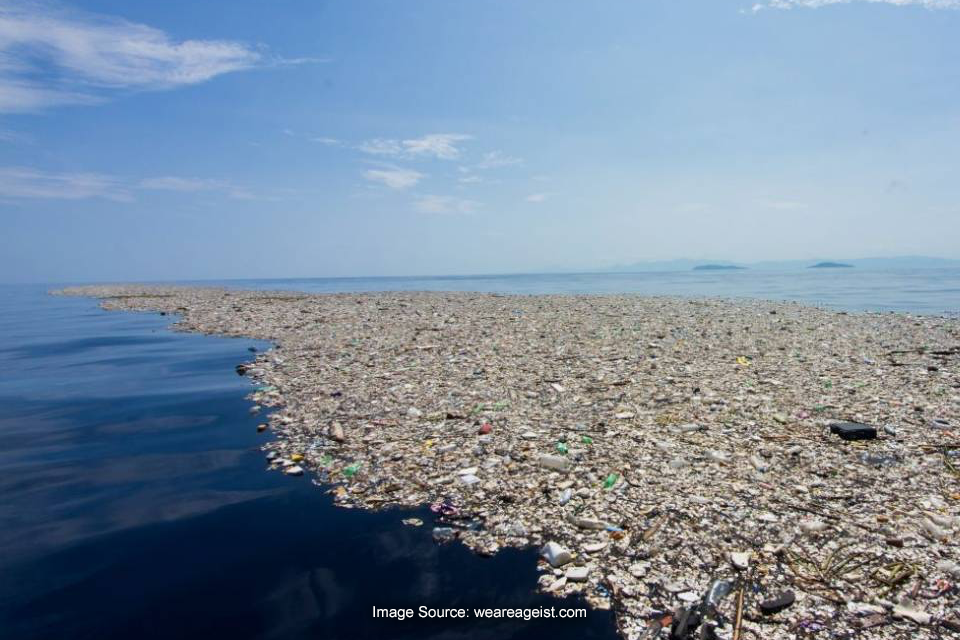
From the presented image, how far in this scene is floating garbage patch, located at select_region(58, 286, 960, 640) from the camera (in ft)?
14.1

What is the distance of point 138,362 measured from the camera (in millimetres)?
15914

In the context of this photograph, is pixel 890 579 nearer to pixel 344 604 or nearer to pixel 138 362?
pixel 344 604

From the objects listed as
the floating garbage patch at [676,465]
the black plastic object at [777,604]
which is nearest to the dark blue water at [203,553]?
the floating garbage patch at [676,465]

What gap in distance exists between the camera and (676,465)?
6.56 meters

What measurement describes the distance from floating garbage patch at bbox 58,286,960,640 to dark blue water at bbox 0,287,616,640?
468mm

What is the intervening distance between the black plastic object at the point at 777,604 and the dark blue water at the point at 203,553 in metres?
1.23

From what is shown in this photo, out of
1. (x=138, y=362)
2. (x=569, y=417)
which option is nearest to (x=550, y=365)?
(x=569, y=417)

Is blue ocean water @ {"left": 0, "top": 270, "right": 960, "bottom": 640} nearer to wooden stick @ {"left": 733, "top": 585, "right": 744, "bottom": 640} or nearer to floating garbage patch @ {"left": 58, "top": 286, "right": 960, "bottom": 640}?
floating garbage patch @ {"left": 58, "top": 286, "right": 960, "bottom": 640}

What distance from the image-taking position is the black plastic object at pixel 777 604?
4043 mm

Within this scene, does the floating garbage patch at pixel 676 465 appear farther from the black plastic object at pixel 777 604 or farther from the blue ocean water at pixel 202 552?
the blue ocean water at pixel 202 552

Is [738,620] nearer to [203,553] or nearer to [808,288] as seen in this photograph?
[203,553]

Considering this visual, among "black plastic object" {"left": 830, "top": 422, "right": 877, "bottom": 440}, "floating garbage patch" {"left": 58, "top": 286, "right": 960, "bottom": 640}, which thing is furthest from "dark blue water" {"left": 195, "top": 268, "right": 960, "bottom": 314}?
"black plastic object" {"left": 830, "top": 422, "right": 877, "bottom": 440}

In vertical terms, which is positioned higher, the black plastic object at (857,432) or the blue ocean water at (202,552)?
the black plastic object at (857,432)

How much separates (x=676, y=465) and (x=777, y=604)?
2517 mm
